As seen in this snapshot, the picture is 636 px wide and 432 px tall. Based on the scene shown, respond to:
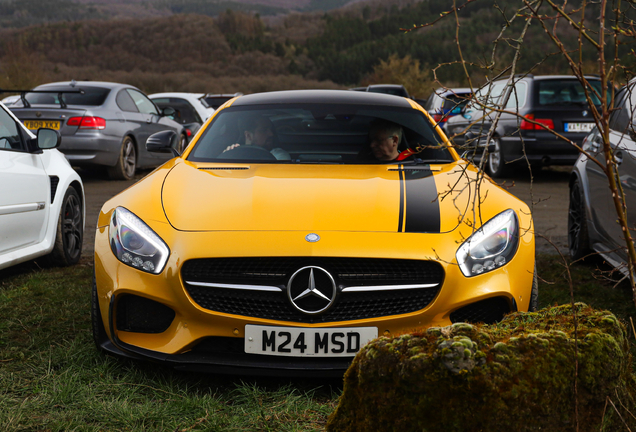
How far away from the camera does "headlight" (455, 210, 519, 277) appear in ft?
9.91

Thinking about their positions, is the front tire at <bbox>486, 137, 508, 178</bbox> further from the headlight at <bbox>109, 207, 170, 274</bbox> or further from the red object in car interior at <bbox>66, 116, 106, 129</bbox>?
the headlight at <bbox>109, 207, 170, 274</bbox>

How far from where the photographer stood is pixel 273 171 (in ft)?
12.7

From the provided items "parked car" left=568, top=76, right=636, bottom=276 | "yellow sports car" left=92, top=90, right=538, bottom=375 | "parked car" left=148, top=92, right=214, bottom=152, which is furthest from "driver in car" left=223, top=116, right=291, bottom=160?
"parked car" left=148, top=92, right=214, bottom=152

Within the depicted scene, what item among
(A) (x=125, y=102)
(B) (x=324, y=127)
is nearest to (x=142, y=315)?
(B) (x=324, y=127)

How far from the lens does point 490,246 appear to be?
123 inches

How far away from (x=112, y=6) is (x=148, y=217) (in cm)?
14287

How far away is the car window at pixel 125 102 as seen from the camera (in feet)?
37.0

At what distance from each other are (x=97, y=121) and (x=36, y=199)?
6003 millimetres

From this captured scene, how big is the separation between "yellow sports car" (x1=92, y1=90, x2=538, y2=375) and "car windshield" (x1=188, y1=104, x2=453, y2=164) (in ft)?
2.88

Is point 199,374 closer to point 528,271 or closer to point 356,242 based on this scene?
point 356,242

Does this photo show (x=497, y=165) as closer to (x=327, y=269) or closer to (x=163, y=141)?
(x=163, y=141)

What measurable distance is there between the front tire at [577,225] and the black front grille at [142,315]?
337 centimetres

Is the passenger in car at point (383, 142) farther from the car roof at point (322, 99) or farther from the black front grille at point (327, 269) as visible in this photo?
the black front grille at point (327, 269)

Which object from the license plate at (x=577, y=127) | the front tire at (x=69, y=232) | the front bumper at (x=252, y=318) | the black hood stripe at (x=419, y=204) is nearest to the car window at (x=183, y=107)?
the license plate at (x=577, y=127)
